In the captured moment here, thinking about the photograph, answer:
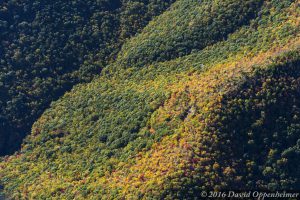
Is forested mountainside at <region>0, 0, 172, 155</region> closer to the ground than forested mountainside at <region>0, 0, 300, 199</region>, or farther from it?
farther from it

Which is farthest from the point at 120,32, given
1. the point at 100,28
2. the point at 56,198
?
the point at 56,198

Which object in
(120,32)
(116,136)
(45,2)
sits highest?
(45,2)

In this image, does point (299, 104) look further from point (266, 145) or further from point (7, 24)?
point (7, 24)

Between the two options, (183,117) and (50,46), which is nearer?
(183,117)

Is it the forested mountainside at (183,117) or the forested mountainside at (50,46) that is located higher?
the forested mountainside at (50,46)

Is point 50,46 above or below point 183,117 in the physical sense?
above
